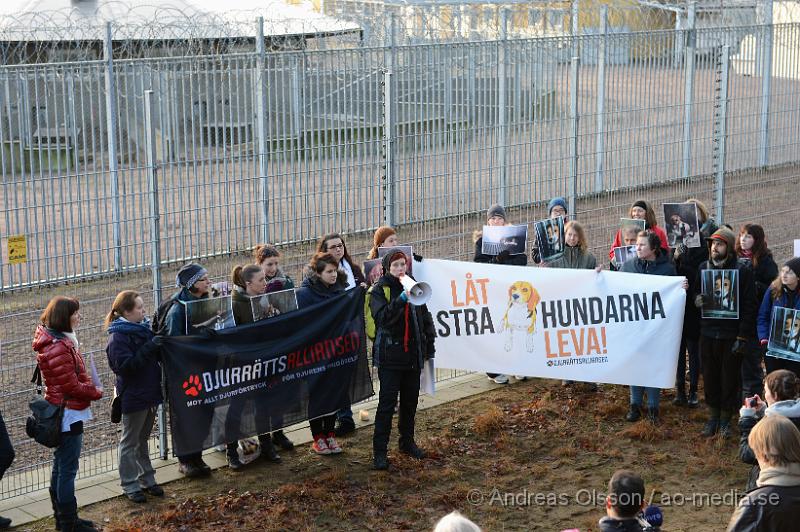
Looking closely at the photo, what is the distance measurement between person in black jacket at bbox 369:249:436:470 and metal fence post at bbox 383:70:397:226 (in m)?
1.97

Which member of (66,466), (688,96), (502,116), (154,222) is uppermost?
(688,96)

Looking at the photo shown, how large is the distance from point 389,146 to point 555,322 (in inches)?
90.0

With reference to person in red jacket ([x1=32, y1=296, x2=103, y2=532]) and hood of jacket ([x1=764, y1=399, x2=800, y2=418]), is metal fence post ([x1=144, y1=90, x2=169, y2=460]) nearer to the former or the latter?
person in red jacket ([x1=32, y1=296, x2=103, y2=532])

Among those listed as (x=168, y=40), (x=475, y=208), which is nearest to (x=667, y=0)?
(x=168, y=40)

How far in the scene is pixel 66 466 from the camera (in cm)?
727

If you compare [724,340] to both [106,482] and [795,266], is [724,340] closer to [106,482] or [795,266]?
[795,266]

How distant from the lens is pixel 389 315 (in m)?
8.34

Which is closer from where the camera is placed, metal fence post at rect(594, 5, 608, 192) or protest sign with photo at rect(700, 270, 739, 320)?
protest sign with photo at rect(700, 270, 739, 320)

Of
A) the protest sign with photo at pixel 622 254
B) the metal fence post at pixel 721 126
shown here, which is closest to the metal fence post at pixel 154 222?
the protest sign with photo at pixel 622 254

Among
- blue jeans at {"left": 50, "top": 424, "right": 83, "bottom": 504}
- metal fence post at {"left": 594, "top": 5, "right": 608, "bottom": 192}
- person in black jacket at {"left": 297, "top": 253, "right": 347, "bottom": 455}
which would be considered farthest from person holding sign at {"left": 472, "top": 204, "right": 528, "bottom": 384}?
blue jeans at {"left": 50, "top": 424, "right": 83, "bottom": 504}

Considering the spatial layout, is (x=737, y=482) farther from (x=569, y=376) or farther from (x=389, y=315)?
(x=389, y=315)

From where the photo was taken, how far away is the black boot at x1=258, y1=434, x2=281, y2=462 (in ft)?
28.3

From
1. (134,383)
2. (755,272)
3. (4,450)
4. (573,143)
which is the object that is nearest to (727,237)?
(755,272)

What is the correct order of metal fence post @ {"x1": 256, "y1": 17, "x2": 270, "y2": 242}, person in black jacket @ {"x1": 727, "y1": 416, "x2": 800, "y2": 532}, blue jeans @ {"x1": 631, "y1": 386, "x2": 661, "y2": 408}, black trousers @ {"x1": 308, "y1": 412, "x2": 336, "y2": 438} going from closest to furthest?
person in black jacket @ {"x1": 727, "y1": 416, "x2": 800, "y2": 532} < black trousers @ {"x1": 308, "y1": 412, "x2": 336, "y2": 438} < blue jeans @ {"x1": 631, "y1": 386, "x2": 661, "y2": 408} < metal fence post @ {"x1": 256, "y1": 17, "x2": 270, "y2": 242}
